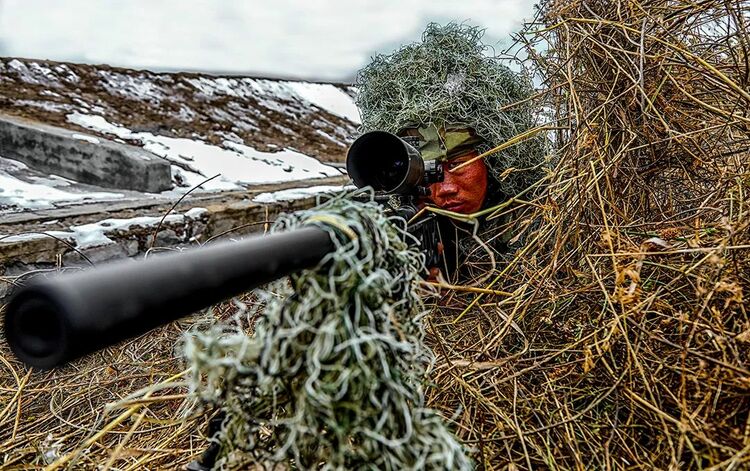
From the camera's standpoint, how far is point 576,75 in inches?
66.2

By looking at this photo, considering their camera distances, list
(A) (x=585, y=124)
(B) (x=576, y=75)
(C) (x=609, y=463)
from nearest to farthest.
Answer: (C) (x=609, y=463) → (A) (x=585, y=124) → (B) (x=576, y=75)

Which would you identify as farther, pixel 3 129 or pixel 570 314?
pixel 3 129

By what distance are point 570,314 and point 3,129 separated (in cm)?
604

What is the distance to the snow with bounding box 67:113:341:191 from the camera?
5875mm

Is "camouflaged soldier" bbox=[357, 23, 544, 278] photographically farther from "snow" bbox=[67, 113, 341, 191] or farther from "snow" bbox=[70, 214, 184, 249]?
"snow" bbox=[67, 113, 341, 191]

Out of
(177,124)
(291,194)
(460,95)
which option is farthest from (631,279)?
(177,124)

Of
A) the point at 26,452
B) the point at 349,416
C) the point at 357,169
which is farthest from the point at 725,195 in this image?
the point at 26,452

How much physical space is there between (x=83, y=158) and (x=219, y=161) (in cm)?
151

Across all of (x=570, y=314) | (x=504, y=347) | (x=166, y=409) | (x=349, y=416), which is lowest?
(x=166, y=409)

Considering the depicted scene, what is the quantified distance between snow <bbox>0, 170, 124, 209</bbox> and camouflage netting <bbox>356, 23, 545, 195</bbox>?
2.70 meters

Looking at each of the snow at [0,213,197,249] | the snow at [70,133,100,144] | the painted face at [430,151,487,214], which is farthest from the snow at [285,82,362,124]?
the painted face at [430,151,487,214]

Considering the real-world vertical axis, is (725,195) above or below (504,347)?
above

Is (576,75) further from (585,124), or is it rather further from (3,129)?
(3,129)

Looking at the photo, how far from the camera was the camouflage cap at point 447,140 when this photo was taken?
246 centimetres
